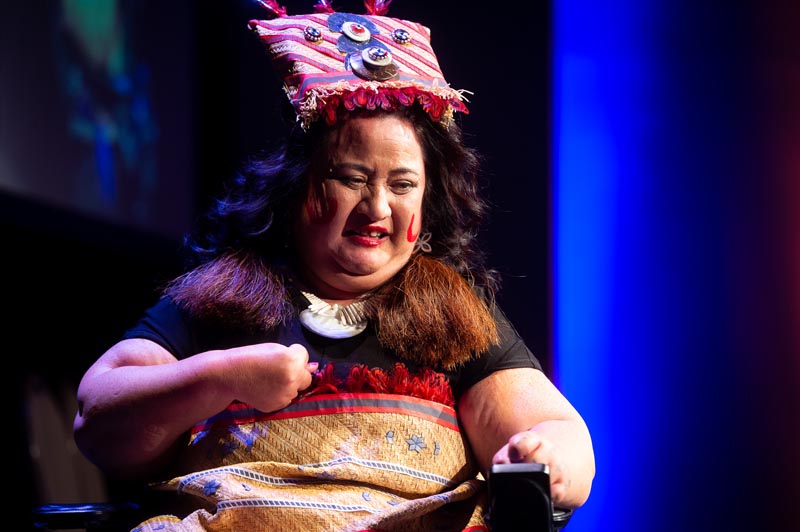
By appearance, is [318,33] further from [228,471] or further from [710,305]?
[710,305]

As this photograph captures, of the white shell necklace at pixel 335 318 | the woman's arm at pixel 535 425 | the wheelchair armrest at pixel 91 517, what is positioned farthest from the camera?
the white shell necklace at pixel 335 318

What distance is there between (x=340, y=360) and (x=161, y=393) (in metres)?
0.30

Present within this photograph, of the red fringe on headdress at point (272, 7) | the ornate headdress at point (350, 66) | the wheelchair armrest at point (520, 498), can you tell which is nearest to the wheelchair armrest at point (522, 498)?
the wheelchair armrest at point (520, 498)

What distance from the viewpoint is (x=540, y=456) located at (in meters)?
1.31

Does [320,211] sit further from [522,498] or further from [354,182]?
[522,498]

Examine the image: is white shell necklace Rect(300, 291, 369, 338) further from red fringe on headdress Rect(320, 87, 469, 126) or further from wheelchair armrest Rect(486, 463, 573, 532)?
wheelchair armrest Rect(486, 463, 573, 532)

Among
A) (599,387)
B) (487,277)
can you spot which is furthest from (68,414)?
(487,277)

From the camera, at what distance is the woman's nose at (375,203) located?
5.26 feet

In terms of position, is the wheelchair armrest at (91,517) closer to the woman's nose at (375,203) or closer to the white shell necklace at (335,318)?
the white shell necklace at (335,318)

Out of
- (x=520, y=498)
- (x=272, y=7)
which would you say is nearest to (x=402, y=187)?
(x=272, y=7)

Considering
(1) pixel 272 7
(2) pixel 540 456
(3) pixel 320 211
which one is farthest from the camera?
(1) pixel 272 7

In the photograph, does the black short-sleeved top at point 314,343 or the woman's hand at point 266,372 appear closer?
the woman's hand at point 266,372

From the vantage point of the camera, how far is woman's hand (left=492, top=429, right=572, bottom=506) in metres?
1.28

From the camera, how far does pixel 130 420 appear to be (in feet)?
4.81
